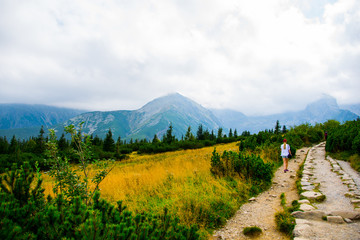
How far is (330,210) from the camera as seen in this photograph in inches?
204

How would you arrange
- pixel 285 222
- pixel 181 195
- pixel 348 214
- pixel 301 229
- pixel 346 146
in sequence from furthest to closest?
pixel 346 146 < pixel 181 195 < pixel 348 214 < pixel 285 222 < pixel 301 229

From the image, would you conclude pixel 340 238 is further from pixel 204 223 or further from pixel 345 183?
pixel 345 183

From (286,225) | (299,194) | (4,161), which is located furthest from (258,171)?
(4,161)

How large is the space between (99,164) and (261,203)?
5.42 metres

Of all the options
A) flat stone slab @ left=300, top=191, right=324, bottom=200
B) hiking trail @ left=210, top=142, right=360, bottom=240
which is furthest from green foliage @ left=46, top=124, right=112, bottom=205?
flat stone slab @ left=300, top=191, right=324, bottom=200

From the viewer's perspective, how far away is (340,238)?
3.89m

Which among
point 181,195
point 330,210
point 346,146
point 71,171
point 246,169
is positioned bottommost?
point 181,195

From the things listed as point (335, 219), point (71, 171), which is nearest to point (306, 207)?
point (335, 219)

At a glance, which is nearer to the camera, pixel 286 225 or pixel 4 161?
pixel 286 225

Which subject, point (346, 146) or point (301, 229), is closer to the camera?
point (301, 229)

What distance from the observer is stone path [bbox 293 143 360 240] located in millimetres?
4094

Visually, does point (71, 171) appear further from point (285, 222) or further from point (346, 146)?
point (346, 146)

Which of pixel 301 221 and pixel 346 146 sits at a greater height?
pixel 346 146

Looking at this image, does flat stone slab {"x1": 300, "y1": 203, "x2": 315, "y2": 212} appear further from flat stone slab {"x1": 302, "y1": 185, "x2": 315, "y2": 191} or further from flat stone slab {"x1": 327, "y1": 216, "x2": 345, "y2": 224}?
flat stone slab {"x1": 302, "y1": 185, "x2": 315, "y2": 191}
